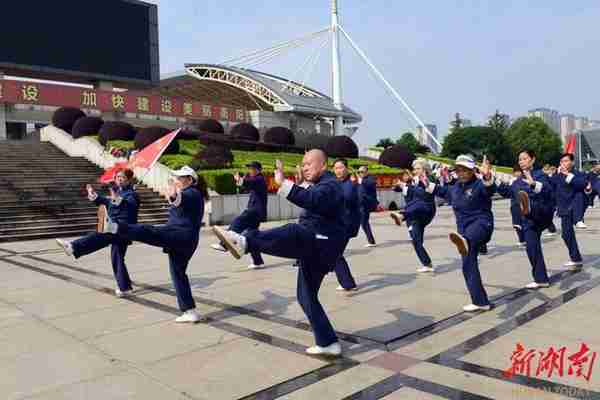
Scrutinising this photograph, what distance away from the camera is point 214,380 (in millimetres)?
3822

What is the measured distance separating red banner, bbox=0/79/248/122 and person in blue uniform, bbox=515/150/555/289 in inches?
1032

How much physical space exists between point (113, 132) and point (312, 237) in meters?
21.7

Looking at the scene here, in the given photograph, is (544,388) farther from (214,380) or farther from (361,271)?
(361,271)

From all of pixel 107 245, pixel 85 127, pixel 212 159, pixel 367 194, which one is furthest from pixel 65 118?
pixel 107 245

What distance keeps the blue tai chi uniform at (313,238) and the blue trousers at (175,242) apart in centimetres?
124

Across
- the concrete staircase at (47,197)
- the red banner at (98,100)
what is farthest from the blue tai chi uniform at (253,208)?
the red banner at (98,100)

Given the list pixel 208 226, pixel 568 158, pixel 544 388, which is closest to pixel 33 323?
pixel 544 388

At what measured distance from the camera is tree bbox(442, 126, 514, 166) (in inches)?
2419

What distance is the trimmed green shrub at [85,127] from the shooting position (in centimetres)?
2439

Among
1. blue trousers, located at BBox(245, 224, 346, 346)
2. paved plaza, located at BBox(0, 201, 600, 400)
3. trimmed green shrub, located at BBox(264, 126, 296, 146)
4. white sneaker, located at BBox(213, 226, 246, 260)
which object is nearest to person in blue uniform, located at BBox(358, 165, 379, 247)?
paved plaza, located at BBox(0, 201, 600, 400)

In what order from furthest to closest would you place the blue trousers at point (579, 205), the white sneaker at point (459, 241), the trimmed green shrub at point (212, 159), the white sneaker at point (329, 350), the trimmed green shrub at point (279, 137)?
1. the trimmed green shrub at point (279, 137)
2. the trimmed green shrub at point (212, 159)
3. the blue trousers at point (579, 205)
4. the white sneaker at point (459, 241)
5. the white sneaker at point (329, 350)

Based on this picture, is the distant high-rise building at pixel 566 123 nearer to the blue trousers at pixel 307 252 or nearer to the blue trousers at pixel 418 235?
the blue trousers at pixel 418 235

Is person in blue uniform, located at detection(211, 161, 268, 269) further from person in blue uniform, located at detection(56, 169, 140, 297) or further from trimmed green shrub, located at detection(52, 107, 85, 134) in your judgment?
trimmed green shrub, located at detection(52, 107, 85, 134)

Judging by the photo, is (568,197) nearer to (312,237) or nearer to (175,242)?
(312,237)
